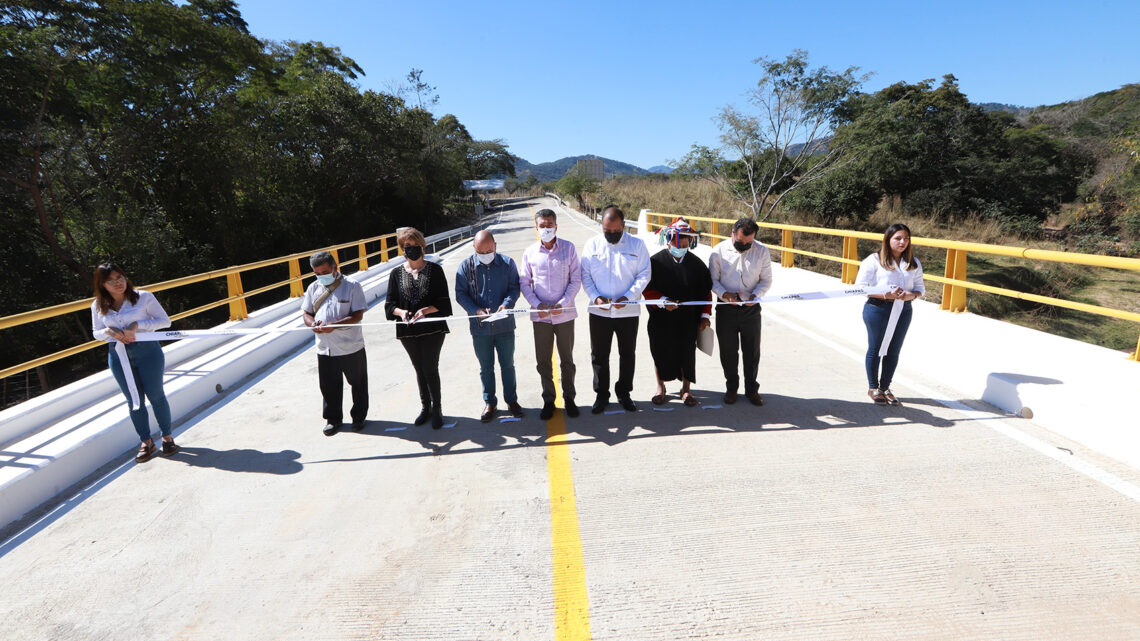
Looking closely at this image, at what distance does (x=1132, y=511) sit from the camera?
3119 mm

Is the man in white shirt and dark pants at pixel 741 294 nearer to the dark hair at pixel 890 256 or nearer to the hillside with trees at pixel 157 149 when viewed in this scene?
the dark hair at pixel 890 256

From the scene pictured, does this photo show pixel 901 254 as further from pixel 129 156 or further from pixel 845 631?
pixel 129 156

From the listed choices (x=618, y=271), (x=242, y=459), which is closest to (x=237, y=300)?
(x=242, y=459)

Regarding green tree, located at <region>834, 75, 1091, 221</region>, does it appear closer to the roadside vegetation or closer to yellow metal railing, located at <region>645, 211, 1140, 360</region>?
the roadside vegetation

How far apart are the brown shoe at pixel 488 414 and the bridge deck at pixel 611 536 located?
62 millimetres

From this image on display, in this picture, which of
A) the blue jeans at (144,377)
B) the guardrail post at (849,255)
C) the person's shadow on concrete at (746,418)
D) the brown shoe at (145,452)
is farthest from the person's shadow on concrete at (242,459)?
the guardrail post at (849,255)

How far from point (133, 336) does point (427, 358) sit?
2196 millimetres

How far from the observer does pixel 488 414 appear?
491cm

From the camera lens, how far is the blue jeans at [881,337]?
4.78m

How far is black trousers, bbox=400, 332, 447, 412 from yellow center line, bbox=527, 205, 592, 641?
1.14 meters

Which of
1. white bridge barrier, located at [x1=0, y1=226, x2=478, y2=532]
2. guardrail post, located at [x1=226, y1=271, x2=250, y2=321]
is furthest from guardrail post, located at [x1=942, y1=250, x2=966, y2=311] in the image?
guardrail post, located at [x1=226, y1=271, x2=250, y2=321]

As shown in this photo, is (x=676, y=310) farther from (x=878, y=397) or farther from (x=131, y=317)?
(x=131, y=317)

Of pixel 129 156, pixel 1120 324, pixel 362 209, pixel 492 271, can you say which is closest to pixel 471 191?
pixel 362 209

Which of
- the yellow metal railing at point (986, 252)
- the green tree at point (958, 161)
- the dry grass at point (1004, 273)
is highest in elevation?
the green tree at point (958, 161)
